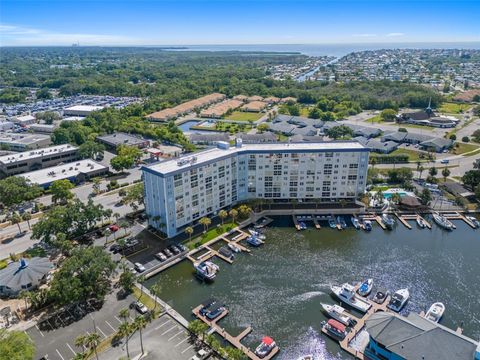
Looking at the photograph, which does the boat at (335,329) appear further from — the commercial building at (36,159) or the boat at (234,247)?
the commercial building at (36,159)

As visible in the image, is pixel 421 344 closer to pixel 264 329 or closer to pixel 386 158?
pixel 264 329

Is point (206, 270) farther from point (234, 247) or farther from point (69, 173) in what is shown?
point (69, 173)

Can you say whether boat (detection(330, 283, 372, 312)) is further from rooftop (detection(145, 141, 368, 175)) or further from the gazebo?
the gazebo

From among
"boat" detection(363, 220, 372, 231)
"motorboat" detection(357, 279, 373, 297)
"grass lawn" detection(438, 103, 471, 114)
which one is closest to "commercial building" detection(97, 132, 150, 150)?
"boat" detection(363, 220, 372, 231)

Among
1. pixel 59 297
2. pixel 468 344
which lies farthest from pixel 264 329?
pixel 59 297

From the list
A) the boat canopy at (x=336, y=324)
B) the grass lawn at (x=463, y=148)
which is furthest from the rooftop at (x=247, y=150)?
the grass lawn at (x=463, y=148)

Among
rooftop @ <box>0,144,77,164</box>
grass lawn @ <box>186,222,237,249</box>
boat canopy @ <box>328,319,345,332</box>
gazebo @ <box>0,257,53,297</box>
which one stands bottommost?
boat canopy @ <box>328,319,345,332</box>
